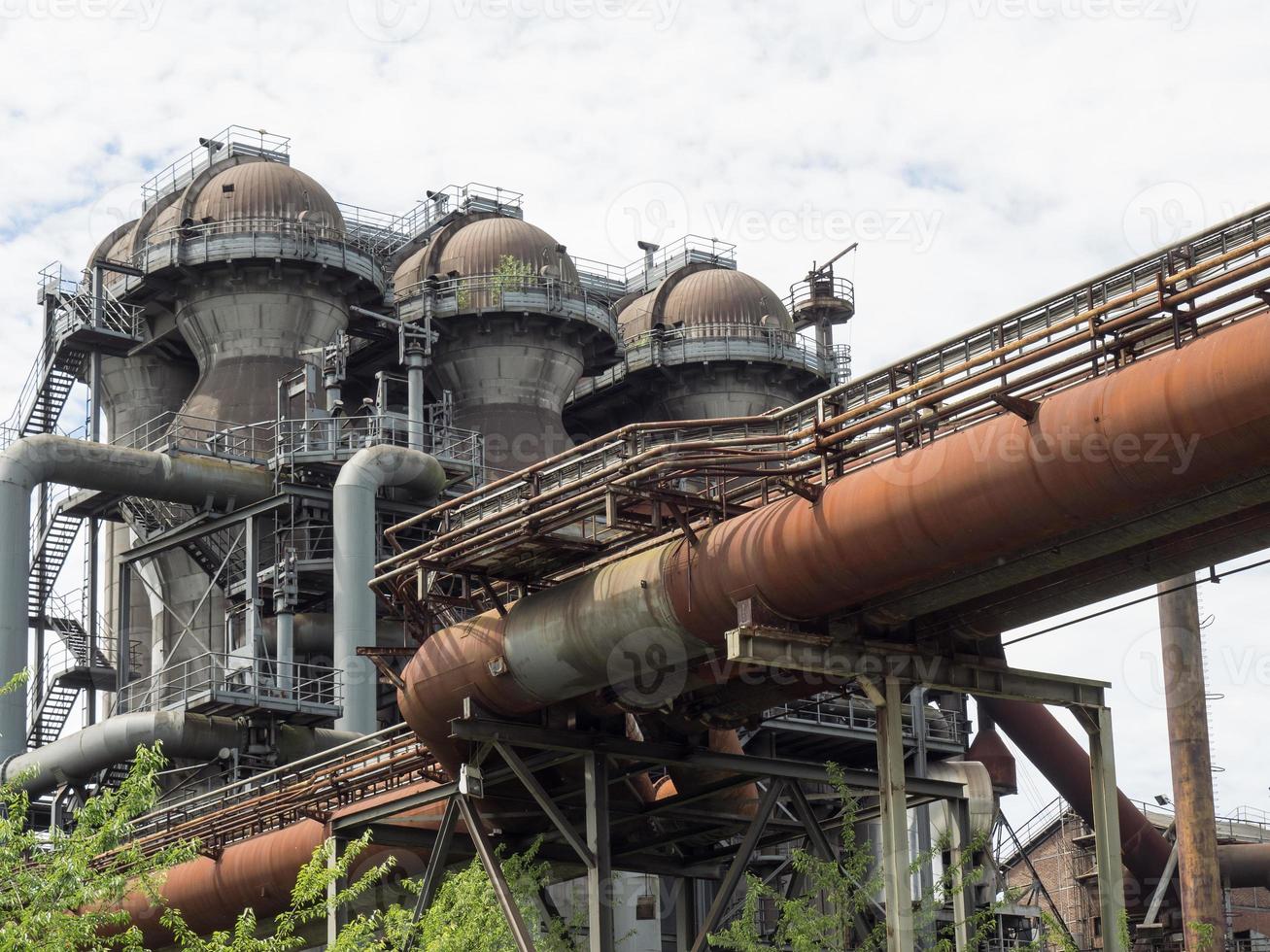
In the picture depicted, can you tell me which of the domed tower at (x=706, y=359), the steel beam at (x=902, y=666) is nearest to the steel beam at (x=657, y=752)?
the steel beam at (x=902, y=666)

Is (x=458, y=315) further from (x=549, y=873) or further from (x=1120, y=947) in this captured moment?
(x=1120, y=947)

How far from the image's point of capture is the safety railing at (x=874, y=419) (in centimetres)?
1866

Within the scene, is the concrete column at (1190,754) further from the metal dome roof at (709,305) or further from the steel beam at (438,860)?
the metal dome roof at (709,305)

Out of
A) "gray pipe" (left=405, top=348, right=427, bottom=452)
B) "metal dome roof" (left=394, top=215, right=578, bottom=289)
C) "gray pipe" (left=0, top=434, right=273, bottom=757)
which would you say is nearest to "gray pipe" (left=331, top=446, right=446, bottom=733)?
"gray pipe" (left=405, top=348, right=427, bottom=452)

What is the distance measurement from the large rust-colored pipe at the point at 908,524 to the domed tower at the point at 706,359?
36315 mm

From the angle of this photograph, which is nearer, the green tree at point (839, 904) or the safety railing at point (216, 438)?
the green tree at point (839, 904)

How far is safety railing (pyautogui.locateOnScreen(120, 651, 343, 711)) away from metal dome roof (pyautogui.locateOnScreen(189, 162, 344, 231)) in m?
12.9

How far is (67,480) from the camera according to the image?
156 ft

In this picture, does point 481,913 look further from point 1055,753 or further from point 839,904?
point 1055,753

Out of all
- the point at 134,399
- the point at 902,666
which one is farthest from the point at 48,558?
the point at 902,666

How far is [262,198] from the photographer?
177 feet

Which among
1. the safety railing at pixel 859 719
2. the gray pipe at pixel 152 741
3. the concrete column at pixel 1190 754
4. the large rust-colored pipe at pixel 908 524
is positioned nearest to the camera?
the large rust-colored pipe at pixel 908 524

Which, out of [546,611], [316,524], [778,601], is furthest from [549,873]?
[316,524]

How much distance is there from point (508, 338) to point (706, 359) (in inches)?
323
